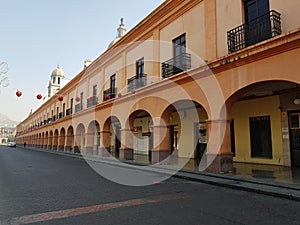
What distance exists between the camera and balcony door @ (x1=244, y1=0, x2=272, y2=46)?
29.0 ft

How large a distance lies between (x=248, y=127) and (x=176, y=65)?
16.1 ft

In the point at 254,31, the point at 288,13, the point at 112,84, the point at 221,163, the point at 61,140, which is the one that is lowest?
the point at 221,163

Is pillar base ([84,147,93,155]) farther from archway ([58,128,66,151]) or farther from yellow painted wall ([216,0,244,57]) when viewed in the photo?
yellow painted wall ([216,0,244,57])

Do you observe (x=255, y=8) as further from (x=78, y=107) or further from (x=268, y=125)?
(x=78, y=107)

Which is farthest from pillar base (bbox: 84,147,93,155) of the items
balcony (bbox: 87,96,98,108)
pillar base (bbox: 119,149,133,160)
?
pillar base (bbox: 119,149,133,160)

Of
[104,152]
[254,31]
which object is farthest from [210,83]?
[104,152]

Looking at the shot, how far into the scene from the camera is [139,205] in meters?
5.81

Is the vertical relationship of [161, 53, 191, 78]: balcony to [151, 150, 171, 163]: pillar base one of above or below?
above

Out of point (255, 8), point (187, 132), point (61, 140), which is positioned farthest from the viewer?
point (61, 140)

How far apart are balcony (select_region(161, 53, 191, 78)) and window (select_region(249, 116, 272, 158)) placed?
14.8ft

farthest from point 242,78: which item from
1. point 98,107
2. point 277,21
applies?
point 98,107

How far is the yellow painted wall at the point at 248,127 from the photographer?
1227 cm

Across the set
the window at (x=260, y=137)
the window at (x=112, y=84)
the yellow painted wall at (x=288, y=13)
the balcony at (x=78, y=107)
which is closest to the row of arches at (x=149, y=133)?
the balcony at (x=78, y=107)

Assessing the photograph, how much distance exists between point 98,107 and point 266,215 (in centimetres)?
1669
